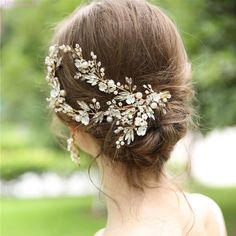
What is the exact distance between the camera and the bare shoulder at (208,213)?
5.76 ft

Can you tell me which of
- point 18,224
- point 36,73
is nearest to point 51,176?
point 18,224

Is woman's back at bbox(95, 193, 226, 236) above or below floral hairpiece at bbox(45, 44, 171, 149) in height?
below

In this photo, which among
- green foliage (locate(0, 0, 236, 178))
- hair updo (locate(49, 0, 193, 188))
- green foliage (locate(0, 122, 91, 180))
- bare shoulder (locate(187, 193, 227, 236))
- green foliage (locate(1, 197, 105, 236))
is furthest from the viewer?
green foliage (locate(0, 122, 91, 180))

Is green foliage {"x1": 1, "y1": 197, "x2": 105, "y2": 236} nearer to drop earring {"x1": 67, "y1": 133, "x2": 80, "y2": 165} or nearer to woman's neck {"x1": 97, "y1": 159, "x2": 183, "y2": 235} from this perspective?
drop earring {"x1": 67, "y1": 133, "x2": 80, "y2": 165}

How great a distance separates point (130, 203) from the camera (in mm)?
1706

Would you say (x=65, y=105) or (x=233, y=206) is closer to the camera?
(x=65, y=105)

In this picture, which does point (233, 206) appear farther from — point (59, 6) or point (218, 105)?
point (59, 6)

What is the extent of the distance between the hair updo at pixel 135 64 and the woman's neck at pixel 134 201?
0.09 feet

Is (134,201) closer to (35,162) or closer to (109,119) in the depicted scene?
(109,119)

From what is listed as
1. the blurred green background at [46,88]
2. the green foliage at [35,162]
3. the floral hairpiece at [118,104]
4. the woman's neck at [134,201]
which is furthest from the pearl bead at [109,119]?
the green foliage at [35,162]

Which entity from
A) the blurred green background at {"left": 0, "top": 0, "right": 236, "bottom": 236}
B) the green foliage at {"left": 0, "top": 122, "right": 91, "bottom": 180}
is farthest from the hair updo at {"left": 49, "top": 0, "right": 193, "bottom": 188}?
the green foliage at {"left": 0, "top": 122, "right": 91, "bottom": 180}

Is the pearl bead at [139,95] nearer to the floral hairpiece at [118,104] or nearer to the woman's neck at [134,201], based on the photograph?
the floral hairpiece at [118,104]

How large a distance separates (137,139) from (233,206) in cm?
846

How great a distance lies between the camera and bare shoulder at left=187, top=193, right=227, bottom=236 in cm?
176
